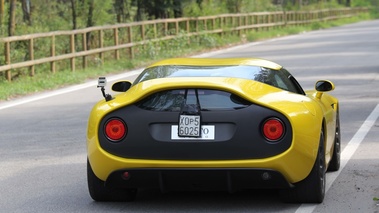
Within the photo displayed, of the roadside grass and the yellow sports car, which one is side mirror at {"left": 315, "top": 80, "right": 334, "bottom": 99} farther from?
the roadside grass

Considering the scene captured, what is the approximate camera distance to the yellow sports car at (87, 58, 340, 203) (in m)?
7.95

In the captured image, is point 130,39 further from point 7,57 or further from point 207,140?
point 207,140

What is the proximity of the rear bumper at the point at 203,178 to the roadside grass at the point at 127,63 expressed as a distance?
1196 cm

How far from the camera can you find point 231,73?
344 inches

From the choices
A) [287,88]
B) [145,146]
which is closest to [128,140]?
[145,146]

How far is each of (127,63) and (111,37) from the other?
384 centimetres

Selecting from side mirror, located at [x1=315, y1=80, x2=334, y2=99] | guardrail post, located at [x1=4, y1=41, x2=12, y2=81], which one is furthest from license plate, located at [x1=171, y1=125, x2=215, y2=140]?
guardrail post, located at [x1=4, y1=41, x2=12, y2=81]

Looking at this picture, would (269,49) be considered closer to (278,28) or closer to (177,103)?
(278,28)

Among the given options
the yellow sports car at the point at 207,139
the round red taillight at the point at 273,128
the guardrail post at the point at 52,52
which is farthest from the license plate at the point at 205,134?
the guardrail post at the point at 52,52

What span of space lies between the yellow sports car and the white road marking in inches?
6.1

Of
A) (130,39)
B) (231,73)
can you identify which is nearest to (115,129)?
(231,73)

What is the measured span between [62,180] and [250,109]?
8.90 ft

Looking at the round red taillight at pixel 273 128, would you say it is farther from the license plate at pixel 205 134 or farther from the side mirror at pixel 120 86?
the side mirror at pixel 120 86

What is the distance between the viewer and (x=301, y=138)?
26.3 feet
